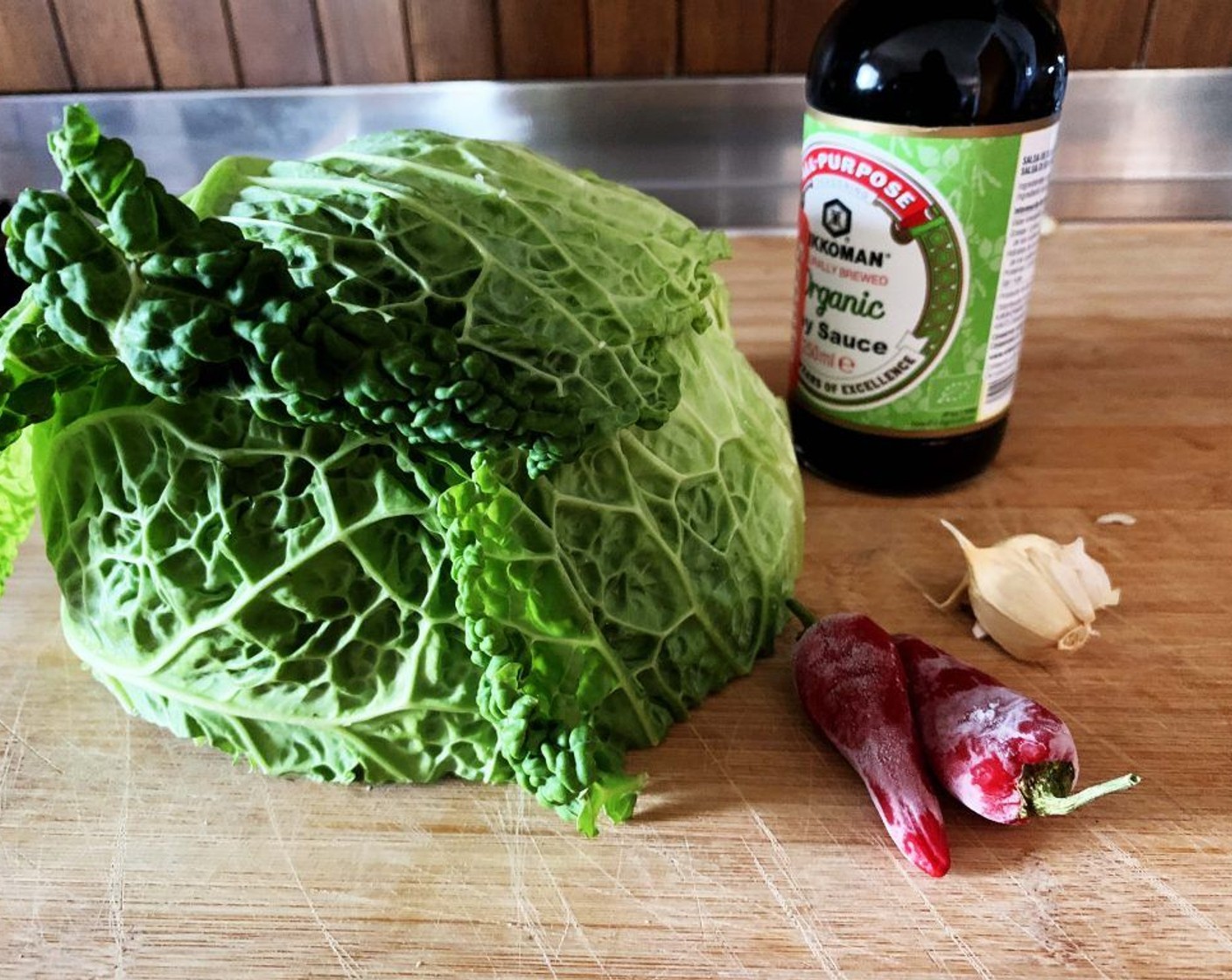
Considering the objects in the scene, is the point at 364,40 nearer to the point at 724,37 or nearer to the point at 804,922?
the point at 724,37

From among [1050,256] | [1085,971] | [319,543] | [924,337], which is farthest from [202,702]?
[1050,256]

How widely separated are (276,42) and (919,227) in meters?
1.38

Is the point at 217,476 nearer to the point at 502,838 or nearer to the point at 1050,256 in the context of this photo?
the point at 502,838

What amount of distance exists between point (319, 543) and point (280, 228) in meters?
0.26

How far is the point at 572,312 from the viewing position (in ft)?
2.95

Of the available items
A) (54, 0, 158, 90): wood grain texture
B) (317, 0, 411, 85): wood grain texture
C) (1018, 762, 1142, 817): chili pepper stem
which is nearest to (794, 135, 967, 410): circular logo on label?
(1018, 762, 1142, 817): chili pepper stem

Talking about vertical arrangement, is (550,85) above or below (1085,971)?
above

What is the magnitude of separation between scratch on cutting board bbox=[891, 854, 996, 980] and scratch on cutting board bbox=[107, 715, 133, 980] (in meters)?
0.63

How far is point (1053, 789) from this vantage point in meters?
0.87

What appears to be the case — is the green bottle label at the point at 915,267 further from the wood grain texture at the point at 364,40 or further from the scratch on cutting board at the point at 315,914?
the wood grain texture at the point at 364,40

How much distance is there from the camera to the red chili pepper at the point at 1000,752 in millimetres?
869

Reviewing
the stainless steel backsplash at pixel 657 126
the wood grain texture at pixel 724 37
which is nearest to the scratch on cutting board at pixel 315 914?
the stainless steel backsplash at pixel 657 126

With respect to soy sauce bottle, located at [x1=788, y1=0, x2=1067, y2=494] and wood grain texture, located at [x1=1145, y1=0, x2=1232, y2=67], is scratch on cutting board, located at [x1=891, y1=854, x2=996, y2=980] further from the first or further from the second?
wood grain texture, located at [x1=1145, y1=0, x2=1232, y2=67]

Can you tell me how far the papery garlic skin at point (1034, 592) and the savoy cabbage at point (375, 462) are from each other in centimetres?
A: 28
